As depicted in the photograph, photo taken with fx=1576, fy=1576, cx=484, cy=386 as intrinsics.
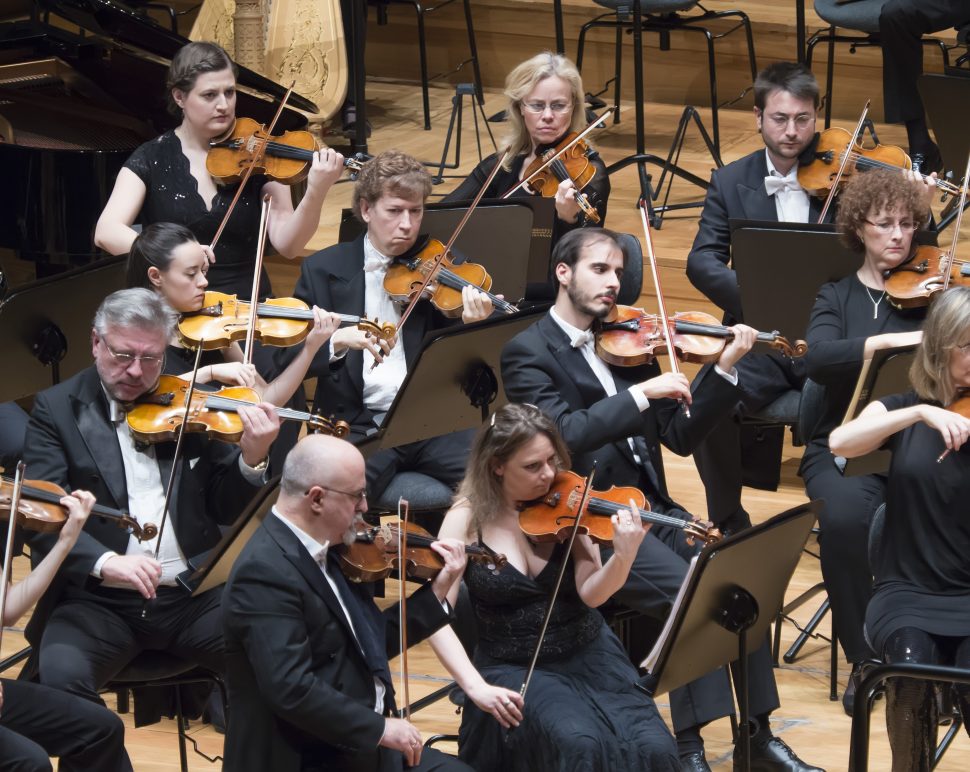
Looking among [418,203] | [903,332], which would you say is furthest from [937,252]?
[418,203]

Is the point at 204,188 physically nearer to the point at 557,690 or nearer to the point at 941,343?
the point at 557,690

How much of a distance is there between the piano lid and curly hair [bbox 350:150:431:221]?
40.6 inches

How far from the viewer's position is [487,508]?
9.52 feet

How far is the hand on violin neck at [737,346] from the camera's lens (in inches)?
127

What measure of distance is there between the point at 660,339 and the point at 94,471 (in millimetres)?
1194

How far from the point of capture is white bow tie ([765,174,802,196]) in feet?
13.2

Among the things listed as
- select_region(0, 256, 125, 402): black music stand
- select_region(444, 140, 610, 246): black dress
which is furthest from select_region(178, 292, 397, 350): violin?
select_region(444, 140, 610, 246): black dress

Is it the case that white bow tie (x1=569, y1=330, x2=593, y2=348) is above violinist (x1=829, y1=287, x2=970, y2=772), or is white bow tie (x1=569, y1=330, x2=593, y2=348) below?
above

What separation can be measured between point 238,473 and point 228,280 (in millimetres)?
1011

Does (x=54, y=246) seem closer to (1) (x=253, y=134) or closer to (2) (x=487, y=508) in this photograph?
(1) (x=253, y=134)

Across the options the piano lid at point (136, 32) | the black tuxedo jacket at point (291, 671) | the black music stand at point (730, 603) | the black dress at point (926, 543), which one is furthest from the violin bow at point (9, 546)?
the piano lid at point (136, 32)

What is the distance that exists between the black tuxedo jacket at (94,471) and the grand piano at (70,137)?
461mm

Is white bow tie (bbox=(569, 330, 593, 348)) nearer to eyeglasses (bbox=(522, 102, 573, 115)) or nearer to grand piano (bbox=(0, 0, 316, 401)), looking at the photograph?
eyeglasses (bbox=(522, 102, 573, 115))

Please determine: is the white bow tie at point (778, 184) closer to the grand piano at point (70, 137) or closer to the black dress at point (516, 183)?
the black dress at point (516, 183)
